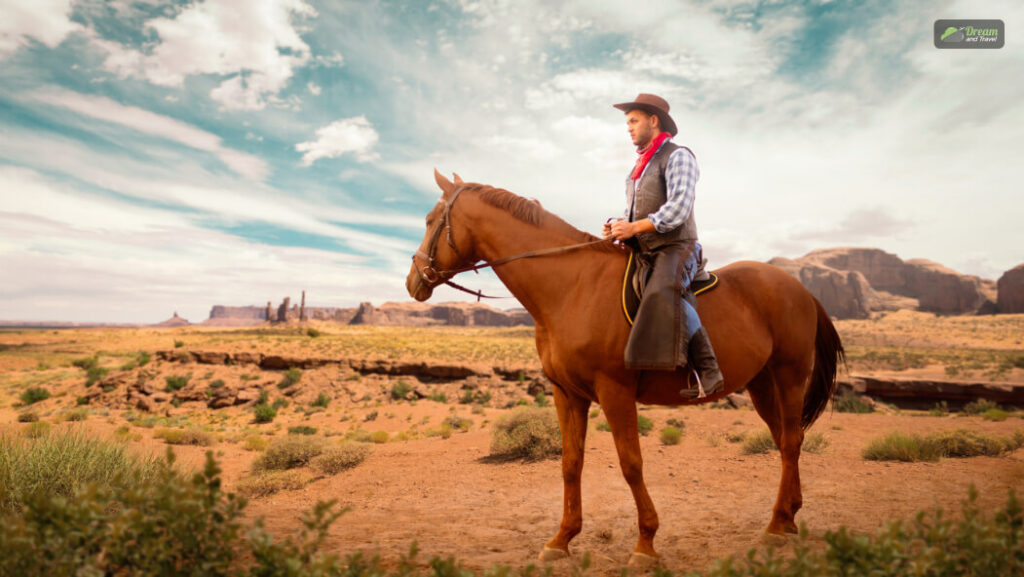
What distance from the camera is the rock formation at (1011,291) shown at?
294ft

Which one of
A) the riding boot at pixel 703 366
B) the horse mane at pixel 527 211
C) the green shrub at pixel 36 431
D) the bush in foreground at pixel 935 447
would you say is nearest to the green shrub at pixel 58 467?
the green shrub at pixel 36 431

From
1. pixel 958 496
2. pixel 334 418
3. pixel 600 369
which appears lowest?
pixel 334 418

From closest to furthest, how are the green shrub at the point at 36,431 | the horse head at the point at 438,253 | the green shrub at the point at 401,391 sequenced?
1. the horse head at the point at 438,253
2. the green shrub at the point at 36,431
3. the green shrub at the point at 401,391

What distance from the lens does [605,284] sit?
160 inches

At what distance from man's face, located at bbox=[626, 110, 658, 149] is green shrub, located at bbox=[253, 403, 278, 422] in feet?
60.4

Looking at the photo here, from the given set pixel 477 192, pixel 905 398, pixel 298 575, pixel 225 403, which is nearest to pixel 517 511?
pixel 477 192

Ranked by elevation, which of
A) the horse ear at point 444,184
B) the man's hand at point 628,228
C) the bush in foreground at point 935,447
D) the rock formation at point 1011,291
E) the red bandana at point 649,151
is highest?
the rock formation at point 1011,291

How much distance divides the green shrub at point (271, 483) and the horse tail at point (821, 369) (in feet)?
26.1

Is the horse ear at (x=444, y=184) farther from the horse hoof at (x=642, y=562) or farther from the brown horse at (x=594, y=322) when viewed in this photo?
the horse hoof at (x=642, y=562)

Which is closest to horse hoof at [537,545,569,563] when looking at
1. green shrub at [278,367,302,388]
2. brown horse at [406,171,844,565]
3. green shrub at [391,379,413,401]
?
brown horse at [406,171,844,565]

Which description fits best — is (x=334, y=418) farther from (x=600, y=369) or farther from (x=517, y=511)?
(x=600, y=369)

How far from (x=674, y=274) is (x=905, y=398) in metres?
21.6

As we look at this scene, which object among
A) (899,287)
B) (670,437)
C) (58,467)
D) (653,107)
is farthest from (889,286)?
(58,467)

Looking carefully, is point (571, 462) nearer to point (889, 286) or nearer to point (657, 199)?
point (657, 199)
